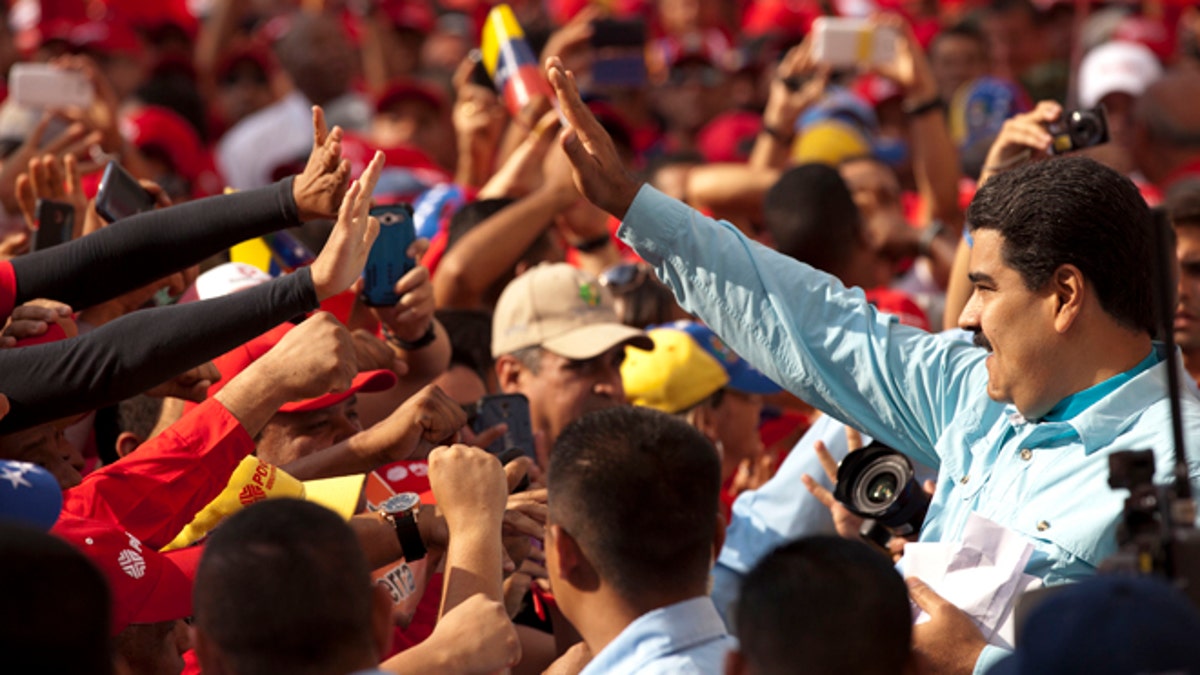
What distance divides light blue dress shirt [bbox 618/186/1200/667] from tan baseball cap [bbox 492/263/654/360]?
1.37m

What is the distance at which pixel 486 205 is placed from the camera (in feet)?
18.9

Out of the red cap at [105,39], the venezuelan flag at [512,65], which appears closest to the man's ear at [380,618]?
the venezuelan flag at [512,65]

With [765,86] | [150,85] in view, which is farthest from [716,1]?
[150,85]

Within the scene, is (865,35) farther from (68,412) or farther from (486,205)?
(68,412)

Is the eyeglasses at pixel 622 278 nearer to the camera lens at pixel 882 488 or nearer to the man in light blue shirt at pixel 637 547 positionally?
the camera lens at pixel 882 488

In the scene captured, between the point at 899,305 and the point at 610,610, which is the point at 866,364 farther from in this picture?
the point at 899,305

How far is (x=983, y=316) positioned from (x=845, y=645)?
3.81 ft

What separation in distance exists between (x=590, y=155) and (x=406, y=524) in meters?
0.86

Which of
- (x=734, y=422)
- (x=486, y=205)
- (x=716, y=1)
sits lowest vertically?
(x=716, y=1)

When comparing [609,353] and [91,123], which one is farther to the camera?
[91,123]

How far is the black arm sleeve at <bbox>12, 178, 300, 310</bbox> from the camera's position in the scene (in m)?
3.72

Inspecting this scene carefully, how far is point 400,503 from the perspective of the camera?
11.6 feet

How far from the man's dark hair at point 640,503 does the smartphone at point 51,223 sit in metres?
2.32

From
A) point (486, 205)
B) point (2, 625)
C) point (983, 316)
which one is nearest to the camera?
point (2, 625)
